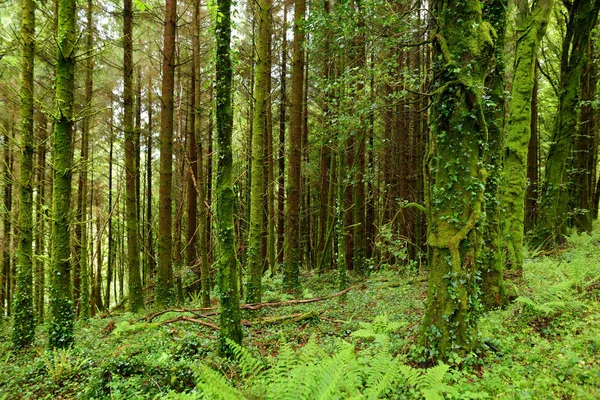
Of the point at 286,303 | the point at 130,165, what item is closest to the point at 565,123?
the point at 286,303

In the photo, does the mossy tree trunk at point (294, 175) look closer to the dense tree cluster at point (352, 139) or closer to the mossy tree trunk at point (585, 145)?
the dense tree cluster at point (352, 139)

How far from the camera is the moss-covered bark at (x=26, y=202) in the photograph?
267 inches

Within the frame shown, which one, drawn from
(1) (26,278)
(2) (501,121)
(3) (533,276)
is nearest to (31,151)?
(1) (26,278)

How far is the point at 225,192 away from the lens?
468cm

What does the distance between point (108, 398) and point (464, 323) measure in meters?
4.37

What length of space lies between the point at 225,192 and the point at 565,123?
10503 mm

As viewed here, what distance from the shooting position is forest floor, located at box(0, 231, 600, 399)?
10.5 feet

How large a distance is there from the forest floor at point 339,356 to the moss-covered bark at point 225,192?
1.98ft

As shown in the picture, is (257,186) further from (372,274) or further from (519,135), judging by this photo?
(519,135)

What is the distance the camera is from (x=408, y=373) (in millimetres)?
3344

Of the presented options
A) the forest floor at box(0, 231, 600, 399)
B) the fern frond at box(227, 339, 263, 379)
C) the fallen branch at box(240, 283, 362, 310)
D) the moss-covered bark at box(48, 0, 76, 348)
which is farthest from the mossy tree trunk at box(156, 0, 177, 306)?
the fern frond at box(227, 339, 263, 379)

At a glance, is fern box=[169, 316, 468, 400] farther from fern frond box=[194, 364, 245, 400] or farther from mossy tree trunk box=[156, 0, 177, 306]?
mossy tree trunk box=[156, 0, 177, 306]

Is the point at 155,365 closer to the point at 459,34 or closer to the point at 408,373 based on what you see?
the point at 408,373

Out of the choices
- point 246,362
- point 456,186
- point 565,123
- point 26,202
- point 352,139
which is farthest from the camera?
point 352,139
